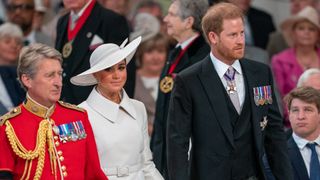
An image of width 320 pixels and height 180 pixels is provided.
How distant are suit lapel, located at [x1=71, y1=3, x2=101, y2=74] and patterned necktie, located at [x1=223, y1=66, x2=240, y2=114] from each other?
6.64 feet

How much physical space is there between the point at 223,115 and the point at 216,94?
155 millimetres

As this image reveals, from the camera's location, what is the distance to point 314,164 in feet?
28.0

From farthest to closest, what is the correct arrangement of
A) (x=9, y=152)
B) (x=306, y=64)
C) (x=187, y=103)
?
1. (x=306, y=64)
2. (x=187, y=103)
3. (x=9, y=152)

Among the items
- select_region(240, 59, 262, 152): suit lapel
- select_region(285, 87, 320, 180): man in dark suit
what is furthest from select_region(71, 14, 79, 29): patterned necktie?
select_region(240, 59, 262, 152): suit lapel

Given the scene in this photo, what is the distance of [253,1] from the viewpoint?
14945mm

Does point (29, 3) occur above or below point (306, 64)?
above

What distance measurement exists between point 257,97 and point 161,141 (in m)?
1.50

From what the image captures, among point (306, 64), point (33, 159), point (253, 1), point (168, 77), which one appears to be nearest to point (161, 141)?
point (168, 77)

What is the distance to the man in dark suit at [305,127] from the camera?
337 inches

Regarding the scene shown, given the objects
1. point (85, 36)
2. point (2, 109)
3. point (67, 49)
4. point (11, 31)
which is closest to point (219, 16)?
point (85, 36)

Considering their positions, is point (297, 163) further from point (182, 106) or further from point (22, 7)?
point (22, 7)

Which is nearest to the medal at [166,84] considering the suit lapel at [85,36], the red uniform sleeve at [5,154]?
the suit lapel at [85,36]

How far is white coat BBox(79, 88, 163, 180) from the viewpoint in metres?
7.45

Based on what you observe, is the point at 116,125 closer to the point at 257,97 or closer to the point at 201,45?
the point at 257,97
